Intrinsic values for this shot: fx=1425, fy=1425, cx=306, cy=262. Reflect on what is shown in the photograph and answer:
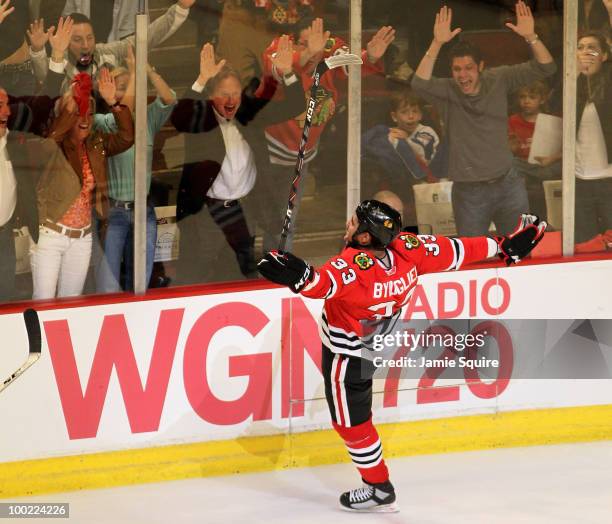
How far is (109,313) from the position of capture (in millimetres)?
5645

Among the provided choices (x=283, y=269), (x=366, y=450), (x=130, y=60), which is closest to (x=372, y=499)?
(x=366, y=450)

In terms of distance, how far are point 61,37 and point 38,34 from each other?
3.9 inches

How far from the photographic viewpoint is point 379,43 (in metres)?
6.23

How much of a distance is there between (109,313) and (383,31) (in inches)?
68.8

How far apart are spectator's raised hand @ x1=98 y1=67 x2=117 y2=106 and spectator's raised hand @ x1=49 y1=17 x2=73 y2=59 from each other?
19cm

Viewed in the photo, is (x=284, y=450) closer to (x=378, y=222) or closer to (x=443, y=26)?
(x=378, y=222)

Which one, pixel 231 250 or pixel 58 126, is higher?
pixel 58 126

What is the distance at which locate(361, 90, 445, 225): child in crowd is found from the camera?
6.32 metres

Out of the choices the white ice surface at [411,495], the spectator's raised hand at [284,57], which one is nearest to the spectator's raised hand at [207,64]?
the spectator's raised hand at [284,57]

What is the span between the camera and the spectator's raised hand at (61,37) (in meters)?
5.54

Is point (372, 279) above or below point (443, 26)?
below

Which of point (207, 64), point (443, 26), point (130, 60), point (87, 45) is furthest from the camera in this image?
point (443, 26)

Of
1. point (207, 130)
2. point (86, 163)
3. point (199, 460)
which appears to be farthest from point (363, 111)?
point (199, 460)

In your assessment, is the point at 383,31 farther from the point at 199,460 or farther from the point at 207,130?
the point at 199,460
